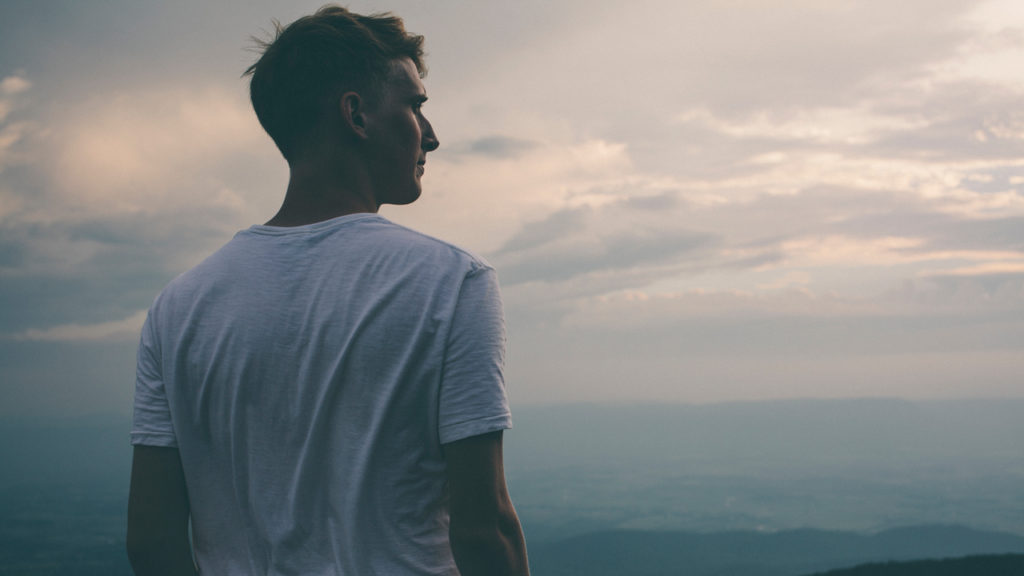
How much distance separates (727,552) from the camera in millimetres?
184250

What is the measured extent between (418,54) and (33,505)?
23517cm

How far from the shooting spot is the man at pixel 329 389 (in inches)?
55.2

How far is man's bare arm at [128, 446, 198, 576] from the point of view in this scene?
1.61m

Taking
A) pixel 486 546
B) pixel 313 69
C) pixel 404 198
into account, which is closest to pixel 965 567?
pixel 486 546

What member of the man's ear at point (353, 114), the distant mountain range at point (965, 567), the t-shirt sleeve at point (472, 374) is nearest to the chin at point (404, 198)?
the man's ear at point (353, 114)

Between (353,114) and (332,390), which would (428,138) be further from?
(332,390)

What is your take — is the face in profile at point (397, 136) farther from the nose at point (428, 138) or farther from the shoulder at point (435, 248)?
the shoulder at point (435, 248)

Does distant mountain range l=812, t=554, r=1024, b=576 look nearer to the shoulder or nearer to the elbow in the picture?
the elbow

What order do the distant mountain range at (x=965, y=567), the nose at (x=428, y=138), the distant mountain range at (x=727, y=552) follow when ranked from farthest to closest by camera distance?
the distant mountain range at (x=727, y=552) → the distant mountain range at (x=965, y=567) → the nose at (x=428, y=138)

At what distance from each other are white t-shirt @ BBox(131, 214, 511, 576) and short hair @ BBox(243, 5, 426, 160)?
0.36 meters

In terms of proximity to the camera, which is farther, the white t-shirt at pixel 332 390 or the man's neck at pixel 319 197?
the man's neck at pixel 319 197

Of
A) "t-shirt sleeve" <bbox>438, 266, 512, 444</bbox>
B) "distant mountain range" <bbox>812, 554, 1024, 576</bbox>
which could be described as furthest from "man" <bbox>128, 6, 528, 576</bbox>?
"distant mountain range" <bbox>812, 554, 1024, 576</bbox>

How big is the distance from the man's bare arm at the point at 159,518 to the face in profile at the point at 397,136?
87 cm

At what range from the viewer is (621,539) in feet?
618
